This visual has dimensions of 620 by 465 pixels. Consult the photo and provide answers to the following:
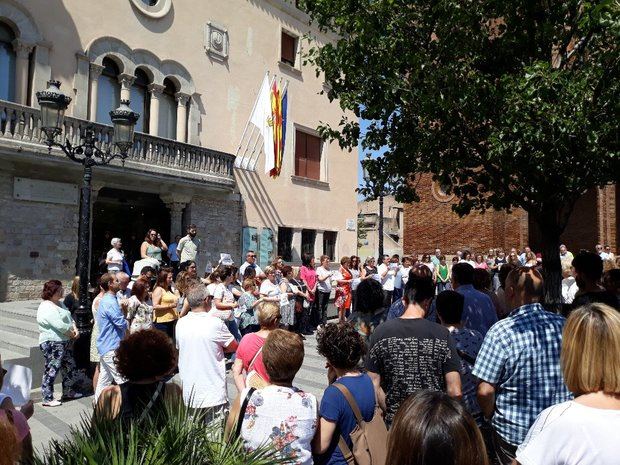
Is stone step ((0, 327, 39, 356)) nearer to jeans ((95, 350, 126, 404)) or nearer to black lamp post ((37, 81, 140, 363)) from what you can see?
black lamp post ((37, 81, 140, 363))

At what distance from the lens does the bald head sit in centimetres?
319

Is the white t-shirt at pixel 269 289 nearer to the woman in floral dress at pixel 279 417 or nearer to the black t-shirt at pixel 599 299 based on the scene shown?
the black t-shirt at pixel 599 299

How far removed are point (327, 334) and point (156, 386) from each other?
1065mm

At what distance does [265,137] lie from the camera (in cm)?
1684

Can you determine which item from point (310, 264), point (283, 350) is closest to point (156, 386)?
point (283, 350)

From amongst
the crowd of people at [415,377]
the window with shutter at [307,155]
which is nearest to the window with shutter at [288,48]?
the window with shutter at [307,155]

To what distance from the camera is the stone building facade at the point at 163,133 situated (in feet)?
41.9

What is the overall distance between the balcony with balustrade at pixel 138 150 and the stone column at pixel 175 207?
868 mm

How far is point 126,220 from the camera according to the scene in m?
16.2

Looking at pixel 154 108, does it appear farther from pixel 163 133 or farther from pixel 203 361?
pixel 203 361

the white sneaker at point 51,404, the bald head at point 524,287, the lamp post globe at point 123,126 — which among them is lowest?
the white sneaker at point 51,404

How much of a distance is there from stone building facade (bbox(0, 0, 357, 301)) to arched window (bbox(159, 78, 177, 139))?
41 millimetres

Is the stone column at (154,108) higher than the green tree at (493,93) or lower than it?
higher

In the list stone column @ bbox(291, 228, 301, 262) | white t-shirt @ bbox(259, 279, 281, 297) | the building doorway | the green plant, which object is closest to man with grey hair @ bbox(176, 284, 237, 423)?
the green plant
